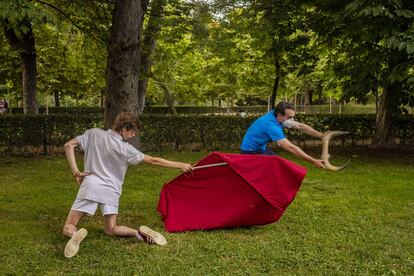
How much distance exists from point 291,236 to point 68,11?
9741 mm

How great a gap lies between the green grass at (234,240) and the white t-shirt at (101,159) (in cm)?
67

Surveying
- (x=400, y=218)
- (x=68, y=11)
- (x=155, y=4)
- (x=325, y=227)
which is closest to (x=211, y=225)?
(x=325, y=227)

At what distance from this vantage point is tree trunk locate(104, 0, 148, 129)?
11898mm

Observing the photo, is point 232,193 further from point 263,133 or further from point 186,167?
point 263,133

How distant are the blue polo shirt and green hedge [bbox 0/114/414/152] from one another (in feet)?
32.8

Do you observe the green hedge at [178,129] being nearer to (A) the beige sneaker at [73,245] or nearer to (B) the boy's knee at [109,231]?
(B) the boy's knee at [109,231]

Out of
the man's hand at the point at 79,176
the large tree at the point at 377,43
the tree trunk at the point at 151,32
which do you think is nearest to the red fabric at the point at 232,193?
the man's hand at the point at 79,176

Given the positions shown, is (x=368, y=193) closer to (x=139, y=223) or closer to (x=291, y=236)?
(x=291, y=236)

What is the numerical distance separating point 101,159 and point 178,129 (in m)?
11.8

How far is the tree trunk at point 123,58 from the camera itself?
39.0ft

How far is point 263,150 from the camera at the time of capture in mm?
7742

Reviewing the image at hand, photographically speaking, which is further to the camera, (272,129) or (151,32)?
(151,32)

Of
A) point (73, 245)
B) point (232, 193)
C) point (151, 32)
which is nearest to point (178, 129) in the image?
point (151, 32)

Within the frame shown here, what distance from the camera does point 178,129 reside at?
1805cm
